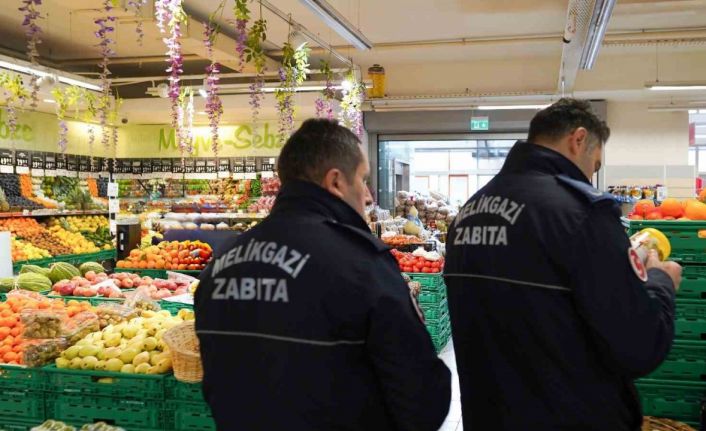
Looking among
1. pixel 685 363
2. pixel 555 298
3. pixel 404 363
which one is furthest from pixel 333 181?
pixel 685 363

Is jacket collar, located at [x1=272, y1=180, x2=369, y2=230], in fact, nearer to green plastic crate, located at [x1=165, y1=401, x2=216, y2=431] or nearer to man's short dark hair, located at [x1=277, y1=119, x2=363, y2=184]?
man's short dark hair, located at [x1=277, y1=119, x2=363, y2=184]

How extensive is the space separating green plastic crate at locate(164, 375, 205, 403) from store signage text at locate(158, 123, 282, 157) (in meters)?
10.3

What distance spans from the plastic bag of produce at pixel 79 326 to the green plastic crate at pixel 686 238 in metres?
3.61

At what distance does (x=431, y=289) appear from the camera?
762 cm

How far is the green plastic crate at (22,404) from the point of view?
12.7ft

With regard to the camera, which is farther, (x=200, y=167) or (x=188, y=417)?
(x=200, y=167)

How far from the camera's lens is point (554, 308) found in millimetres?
2123

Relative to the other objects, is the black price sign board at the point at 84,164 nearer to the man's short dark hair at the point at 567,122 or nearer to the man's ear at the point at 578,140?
the man's short dark hair at the point at 567,122

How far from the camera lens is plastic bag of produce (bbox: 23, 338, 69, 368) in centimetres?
388

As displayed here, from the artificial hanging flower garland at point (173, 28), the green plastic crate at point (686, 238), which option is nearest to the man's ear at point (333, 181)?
the green plastic crate at point (686, 238)

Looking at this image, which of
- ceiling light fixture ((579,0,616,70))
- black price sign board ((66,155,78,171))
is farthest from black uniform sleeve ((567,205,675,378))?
black price sign board ((66,155,78,171))

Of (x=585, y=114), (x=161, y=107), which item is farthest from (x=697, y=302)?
(x=161, y=107)

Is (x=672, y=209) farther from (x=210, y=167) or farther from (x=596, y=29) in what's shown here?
(x=210, y=167)

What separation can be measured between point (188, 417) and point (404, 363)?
2296 millimetres
